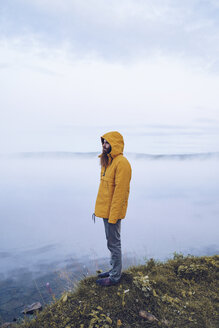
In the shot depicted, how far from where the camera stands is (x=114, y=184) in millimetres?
4648

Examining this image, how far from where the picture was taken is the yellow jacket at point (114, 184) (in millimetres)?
4434

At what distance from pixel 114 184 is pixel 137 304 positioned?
2.28 metres

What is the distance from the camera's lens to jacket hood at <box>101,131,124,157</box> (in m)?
4.69

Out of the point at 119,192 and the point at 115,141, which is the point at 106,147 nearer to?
the point at 115,141

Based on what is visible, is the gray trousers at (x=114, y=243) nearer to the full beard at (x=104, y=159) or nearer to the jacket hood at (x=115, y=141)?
the full beard at (x=104, y=159)

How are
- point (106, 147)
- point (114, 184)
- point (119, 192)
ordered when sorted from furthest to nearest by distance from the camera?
point (106, 147) < point (114, 184) < point (119, 192)

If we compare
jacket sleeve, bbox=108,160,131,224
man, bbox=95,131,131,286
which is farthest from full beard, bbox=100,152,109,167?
jacket sleeve, bbox=108,160,131,224

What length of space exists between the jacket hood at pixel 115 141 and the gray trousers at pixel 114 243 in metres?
1.31

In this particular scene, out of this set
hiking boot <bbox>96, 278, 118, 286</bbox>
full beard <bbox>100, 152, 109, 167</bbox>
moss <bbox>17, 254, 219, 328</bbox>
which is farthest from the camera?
hiking boot <bbox>96, 278, 118, 286</bbox>

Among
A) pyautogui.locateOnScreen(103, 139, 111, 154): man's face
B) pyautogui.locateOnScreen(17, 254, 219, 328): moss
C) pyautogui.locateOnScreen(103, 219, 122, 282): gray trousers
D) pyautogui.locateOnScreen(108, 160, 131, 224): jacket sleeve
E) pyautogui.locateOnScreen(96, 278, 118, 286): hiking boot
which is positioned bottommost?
pyautogui.locateOnScreen(17, 254, 219, 328): moss

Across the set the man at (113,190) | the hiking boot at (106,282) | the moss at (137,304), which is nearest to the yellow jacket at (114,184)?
the man at (113,190)

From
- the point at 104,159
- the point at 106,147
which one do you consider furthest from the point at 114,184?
the point at 106,147

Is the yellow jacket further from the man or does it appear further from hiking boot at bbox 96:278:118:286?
hiking boot at bbox 96:278:118:286

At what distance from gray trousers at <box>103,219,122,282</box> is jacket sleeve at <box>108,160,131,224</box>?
0.29 metres
